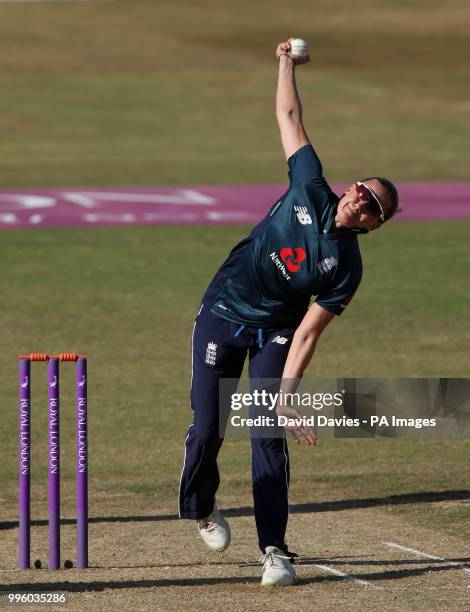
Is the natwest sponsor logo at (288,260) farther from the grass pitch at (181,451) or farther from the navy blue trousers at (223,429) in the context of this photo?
the grass pitch at (181,451)

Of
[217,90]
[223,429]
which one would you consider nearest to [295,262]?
[223,429]

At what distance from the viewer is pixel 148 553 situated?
7461 millimetres

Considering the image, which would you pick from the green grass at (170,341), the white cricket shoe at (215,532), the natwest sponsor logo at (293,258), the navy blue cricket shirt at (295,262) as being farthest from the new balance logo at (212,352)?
the green grass at (170,341)

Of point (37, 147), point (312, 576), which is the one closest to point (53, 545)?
point (312, 576)

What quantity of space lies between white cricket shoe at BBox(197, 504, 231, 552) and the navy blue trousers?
0.18 feet

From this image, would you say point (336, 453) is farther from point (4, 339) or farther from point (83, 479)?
point (4, 339)

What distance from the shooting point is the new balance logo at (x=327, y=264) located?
674 centimetres

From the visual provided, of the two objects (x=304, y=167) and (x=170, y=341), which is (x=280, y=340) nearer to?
(x=304, y=167)

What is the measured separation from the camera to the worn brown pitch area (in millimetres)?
6418

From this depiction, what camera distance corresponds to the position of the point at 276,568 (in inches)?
264

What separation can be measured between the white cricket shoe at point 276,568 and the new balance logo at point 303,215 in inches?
61.0

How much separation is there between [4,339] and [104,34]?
36.0 m

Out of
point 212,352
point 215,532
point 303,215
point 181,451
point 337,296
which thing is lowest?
point 215,532

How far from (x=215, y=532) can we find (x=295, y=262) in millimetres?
1468
